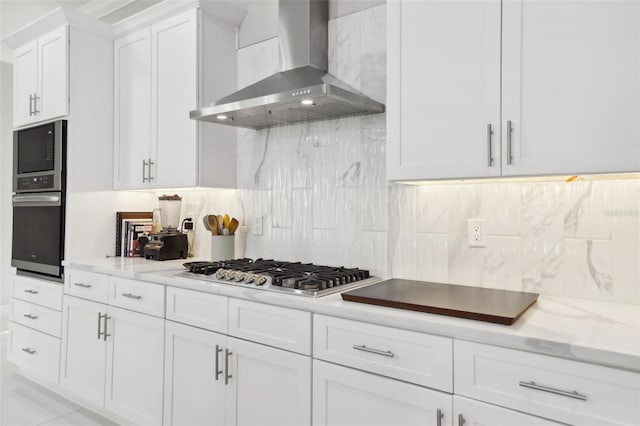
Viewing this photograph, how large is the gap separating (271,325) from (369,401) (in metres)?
0.50

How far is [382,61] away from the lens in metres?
2.24

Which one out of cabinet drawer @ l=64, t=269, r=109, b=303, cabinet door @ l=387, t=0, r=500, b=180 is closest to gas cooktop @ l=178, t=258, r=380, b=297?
cabinet door @ l=387, t=0, r=500, b=180

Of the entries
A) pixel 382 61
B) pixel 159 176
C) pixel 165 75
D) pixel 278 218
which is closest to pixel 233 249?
pixel 278 218

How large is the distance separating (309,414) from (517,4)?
5.40ft

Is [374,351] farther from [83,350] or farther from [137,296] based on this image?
[83,350]

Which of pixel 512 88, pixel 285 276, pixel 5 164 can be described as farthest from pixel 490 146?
pixel 5 164

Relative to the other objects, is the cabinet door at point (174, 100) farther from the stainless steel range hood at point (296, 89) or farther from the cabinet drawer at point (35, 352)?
the cabinet drawer at point (35, 352)

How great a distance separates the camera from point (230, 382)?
195 cm

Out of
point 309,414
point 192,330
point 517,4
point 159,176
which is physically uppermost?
point 517,4

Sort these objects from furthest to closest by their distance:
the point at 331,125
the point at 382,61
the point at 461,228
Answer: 1. the point at 331,125
2. the point at 382,61
3. the point at 461,228

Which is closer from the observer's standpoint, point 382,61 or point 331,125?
point 382,61

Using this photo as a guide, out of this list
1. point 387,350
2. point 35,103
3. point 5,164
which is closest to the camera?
point 387,350

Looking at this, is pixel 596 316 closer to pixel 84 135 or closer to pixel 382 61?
pixel 382 61

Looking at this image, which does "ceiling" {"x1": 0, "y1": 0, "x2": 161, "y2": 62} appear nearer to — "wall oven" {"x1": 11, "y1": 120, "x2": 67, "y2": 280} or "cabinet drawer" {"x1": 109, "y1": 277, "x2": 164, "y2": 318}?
"wall oven" {"x1": 11, "y1": 120, "x2": 67, "y2": 280}
